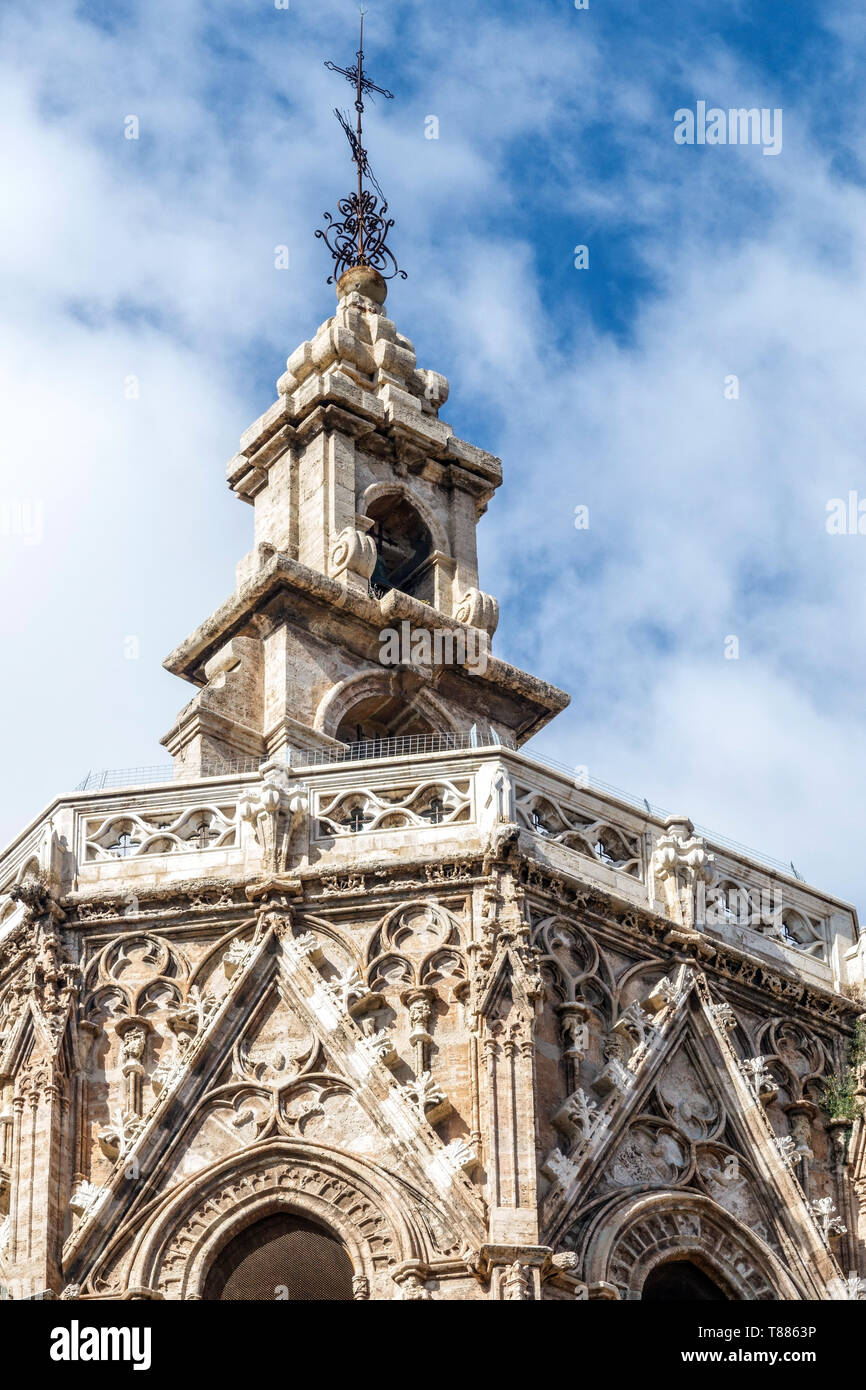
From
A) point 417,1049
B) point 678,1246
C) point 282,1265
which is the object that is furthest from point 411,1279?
point 678,1246

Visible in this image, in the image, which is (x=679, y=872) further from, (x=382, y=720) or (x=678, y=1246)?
(x=382, y=720)

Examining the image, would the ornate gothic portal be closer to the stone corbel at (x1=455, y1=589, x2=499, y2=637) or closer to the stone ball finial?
the stone corbel at (x1=455, y1=589, x2=499, y2=637)

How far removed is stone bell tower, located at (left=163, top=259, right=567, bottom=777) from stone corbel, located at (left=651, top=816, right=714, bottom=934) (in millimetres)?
7976

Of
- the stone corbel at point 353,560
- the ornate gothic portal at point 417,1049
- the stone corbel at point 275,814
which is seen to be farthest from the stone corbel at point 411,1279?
the stone corbel at point 353,560

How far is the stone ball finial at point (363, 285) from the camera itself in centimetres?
4759

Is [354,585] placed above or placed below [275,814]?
above

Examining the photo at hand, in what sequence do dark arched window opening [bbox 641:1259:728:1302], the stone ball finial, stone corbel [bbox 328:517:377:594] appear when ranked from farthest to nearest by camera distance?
the stone ball finial
stone corbel [bbox 328:517:377:594]
dark arched window opening [bbox 641:1259:728:1302]

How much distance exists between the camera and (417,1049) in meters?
30.5

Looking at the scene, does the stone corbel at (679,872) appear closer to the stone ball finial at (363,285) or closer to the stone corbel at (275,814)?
the stone corbel at (275,814)

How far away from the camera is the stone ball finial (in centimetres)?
4759

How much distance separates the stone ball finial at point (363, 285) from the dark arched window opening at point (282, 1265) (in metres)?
21.7

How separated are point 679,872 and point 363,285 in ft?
58.6

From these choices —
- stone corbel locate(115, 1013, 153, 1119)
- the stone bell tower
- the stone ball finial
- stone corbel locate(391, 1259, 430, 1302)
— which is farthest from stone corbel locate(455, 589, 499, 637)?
stone corbel locate(391, 1259, 430, 1302)
